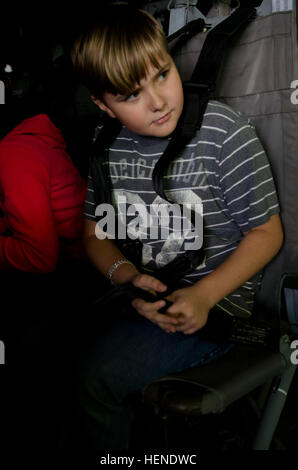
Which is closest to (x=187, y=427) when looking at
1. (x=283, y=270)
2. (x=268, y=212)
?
(x=283, y=270)

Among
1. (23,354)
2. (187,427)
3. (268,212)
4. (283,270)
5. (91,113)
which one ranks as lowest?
(187,427)

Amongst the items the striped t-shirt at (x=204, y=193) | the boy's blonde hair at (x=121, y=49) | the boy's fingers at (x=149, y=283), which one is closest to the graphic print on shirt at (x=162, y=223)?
the striped t-shirt at (x=204, y=193)

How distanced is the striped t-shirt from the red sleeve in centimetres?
12

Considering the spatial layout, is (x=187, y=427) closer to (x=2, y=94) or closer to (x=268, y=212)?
(x=268, y=212)

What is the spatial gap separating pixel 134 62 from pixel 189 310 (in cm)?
47

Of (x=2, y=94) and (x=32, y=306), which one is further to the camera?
(x=2, y=94)

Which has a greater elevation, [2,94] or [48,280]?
[2,94]

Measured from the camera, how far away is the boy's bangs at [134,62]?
0.82 m

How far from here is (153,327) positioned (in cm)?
93

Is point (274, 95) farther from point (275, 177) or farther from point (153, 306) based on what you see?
point (153, 306)

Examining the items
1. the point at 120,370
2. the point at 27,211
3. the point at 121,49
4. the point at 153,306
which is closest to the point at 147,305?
the point at 153,306

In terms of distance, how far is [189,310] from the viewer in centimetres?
81

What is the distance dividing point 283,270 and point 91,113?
2.24ft

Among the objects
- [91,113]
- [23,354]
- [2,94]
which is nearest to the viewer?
[23,354]
